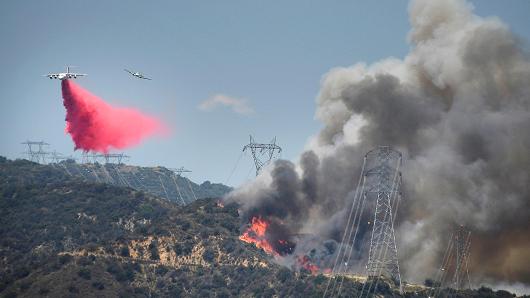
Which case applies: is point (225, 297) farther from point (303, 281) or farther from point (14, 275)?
point (14, 275)

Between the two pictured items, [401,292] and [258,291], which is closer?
[401,292]

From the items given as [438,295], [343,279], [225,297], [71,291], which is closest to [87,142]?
[71,291]

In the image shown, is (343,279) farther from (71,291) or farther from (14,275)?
(14,275)

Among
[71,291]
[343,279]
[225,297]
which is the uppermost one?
[343,279]

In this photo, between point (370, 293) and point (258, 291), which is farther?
point (258, 291)

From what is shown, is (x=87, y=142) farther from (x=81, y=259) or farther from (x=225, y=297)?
(x=225, y=297)

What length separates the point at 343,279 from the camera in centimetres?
19262

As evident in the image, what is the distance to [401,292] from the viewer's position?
183 meters

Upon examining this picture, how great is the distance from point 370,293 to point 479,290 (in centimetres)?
2891

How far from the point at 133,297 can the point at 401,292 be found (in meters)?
62.4

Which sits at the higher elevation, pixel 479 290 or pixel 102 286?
pixel 479 290

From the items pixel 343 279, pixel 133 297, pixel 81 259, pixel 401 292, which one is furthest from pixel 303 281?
pixel 81 259

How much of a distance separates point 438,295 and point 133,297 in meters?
71.2

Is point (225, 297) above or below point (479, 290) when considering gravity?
below
